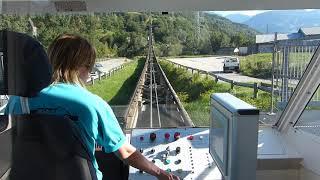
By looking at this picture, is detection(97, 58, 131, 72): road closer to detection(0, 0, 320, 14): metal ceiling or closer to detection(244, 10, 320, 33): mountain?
detection(0, 0, 320, 14): metal ceiling

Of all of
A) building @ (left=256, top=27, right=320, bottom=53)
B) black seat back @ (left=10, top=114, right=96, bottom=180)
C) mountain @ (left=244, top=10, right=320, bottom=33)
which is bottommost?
black seat back @ (left=10, top=114, right=96, bottom=180)

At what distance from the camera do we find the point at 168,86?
3.11 m

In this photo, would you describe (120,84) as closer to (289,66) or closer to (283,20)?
(283,20)

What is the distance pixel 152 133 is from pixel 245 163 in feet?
4.44

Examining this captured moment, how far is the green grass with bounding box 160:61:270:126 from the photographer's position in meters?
3.09

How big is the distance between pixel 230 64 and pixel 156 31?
0.60m

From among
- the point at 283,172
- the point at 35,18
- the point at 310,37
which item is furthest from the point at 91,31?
the point at 283,172

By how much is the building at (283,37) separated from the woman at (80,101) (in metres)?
1.44

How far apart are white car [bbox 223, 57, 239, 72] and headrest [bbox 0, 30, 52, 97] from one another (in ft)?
5.75

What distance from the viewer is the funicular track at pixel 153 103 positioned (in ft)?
9.70

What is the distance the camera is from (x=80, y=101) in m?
1.84

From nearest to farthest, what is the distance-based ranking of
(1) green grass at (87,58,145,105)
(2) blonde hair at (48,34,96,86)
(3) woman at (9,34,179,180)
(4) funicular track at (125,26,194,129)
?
(3) woman at (9,34,179,180), (2) blonde hair at (48,34,96,86), (1) green grass at (87,58,145,105), (4) funicular track at (125,26,194,129)

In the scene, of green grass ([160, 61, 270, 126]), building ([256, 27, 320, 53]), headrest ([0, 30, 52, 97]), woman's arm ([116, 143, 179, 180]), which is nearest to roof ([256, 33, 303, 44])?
building ([256, 27, 320, 53])

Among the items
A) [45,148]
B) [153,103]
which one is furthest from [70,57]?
[153,103]
